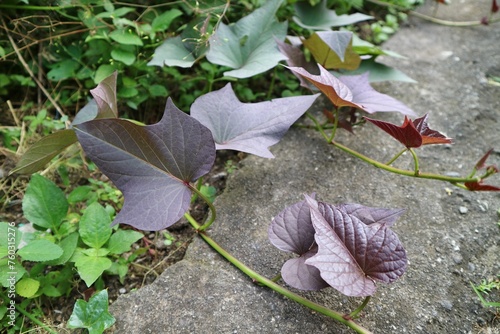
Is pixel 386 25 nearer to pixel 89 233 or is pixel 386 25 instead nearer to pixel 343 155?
pixel 343 155

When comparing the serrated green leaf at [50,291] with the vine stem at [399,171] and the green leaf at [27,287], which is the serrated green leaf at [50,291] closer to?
the green leaf at [27,287]

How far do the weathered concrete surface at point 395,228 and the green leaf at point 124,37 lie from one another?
519mm

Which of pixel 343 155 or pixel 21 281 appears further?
pixel 343 155

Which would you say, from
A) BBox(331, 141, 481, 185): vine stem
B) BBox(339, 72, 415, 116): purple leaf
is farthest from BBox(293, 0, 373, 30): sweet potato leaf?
BBox(331, 141, 481, 185): vine stem

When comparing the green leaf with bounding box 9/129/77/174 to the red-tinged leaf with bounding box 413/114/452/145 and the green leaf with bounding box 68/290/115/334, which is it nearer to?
the green leaf with bounding box 68/290/115/334

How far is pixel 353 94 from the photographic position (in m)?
1.28

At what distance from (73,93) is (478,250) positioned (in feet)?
4.61

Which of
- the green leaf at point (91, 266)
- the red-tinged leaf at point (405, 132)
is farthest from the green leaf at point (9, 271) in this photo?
the red-tinged leaf at point (405, 132)

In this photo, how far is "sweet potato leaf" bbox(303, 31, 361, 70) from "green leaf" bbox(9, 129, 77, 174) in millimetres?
781

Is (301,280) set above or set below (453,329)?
above

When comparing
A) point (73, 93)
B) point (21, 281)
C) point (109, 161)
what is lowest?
point (21, 281)

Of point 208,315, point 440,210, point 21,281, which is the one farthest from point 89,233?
point 440,210

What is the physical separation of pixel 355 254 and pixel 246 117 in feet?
1.58

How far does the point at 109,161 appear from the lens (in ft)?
3.03
